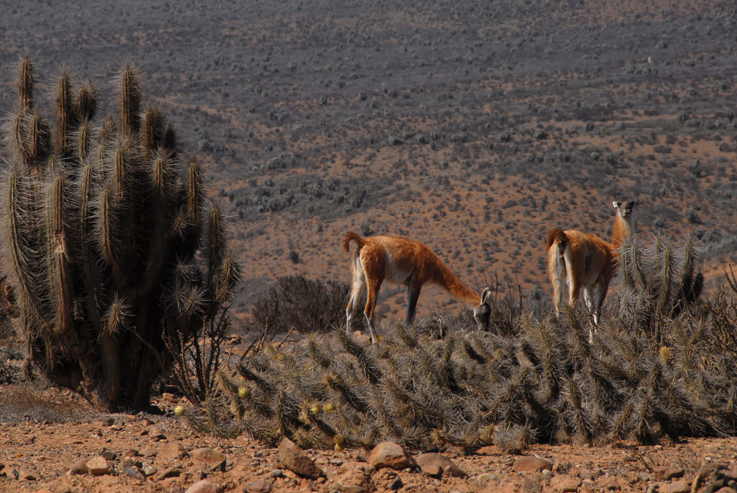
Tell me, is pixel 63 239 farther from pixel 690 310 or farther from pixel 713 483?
pixel 690 310

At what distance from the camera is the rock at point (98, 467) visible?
4.01 metres

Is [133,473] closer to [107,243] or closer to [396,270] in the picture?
[107,243]

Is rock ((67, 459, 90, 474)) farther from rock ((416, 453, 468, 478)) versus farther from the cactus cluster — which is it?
rock ((416, 453, 468, 478))

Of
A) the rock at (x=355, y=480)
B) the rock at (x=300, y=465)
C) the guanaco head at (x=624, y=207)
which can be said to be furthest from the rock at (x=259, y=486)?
the guanaco head at (x=624, y=207)

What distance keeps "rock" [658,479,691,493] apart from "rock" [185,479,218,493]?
238cm

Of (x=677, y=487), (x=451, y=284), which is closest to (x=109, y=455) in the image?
(x=677, y=487)

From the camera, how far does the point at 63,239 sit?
222 inches

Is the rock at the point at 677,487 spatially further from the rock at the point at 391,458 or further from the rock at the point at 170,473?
the rock at the point at 170,473

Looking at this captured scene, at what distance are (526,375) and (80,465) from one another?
3.00 metres

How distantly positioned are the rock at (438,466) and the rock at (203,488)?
121cm

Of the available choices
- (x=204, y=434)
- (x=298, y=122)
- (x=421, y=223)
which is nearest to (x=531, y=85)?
(x=298, y=122)

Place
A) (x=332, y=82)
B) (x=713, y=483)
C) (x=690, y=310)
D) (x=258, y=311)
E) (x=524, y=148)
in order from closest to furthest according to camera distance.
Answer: (x=713, y=483)
(x=690, y=310)
(x=258, y=311)
(x=524, y=148)
(x=332, y=82)

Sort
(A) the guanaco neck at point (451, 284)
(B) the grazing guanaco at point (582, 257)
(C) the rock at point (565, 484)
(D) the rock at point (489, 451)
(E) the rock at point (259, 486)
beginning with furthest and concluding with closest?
(A) the guanaco neck at point (451, 284) → (B) the grazing guanaco at point (582, 257) → (D) the rock at point (489, 451) → (E) the rock at point (259, 486) → (C) the rock at point (565, 484)

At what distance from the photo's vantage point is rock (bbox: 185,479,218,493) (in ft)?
12.4
